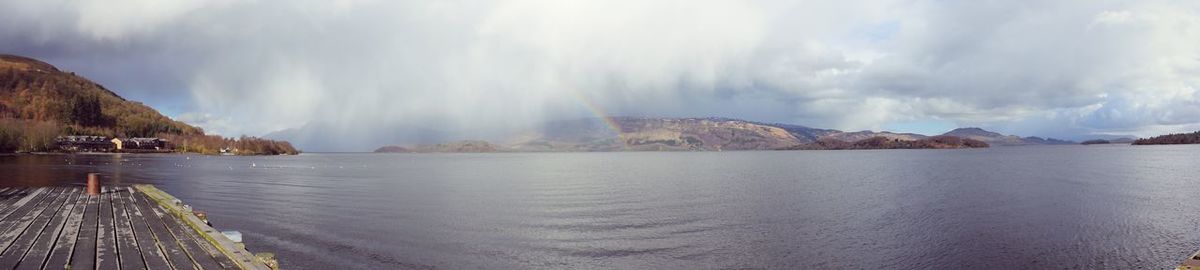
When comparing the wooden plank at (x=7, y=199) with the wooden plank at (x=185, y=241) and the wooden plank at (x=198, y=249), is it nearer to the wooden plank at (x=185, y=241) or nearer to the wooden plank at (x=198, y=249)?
the wooden plank at (x=185, y=241)

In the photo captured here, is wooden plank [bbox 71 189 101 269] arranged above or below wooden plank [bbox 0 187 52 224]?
below

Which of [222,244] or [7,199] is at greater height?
[7,199]

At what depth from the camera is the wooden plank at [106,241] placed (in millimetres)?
14961

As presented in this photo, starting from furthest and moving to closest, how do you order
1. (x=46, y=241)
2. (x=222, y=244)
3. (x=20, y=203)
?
1. (x=20, y=203)
2. (x=46, y=241)
3. (x=222, y=244)

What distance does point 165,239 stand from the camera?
18.7 metres

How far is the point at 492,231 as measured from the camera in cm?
3506

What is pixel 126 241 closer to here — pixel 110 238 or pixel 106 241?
pixel 106 241

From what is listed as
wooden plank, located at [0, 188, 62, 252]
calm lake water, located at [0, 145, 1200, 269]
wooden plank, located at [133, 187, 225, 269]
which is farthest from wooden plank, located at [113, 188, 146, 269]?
calm lake water, located at [0, 145, 1200, 269]

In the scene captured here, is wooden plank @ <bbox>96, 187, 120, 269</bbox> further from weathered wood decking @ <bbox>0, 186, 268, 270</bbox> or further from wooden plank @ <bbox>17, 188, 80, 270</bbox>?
wooden plank @ <bbox>17, 188, 80, 270</bbox>

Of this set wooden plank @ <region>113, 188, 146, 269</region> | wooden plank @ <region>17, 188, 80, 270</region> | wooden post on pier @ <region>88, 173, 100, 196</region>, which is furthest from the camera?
wooden post on pier @ <region>88, 173, 100, 196</region>

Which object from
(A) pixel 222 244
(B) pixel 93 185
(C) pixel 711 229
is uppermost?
(B) pixel 93 185

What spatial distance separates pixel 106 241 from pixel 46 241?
1645 millimetres

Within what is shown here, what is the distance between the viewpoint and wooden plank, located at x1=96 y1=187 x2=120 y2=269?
14961 millimetres

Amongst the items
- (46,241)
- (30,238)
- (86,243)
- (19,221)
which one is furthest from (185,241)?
(19,221)
